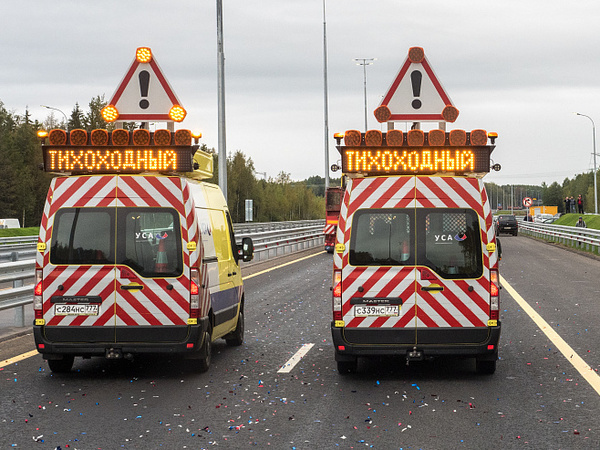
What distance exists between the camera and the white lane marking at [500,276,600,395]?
792 centimetres

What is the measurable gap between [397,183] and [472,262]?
1031 mm

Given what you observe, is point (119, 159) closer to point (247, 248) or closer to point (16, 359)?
point (247, 248)

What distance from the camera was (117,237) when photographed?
8102mm

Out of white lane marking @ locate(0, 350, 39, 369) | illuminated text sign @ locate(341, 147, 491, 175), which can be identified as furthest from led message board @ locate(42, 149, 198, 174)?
white lane marking @ locate(0, 350, 39, 369)

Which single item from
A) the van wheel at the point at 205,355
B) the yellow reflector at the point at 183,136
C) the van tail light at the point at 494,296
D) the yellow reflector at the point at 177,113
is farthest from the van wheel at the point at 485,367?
the yellow reflector at the point at 177,113

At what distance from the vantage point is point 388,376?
8297 mm

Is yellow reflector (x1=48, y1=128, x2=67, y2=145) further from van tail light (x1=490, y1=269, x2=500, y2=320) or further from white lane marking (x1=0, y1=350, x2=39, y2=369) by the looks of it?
van tail light (x1=490, y1=269, x2=500, y2=320)

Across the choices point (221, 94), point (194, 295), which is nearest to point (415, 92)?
point (194, 295)

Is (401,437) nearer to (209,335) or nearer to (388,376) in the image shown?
(388,376)

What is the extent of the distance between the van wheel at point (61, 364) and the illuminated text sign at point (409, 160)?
3.31 metres

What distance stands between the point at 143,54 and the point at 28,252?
1061cm

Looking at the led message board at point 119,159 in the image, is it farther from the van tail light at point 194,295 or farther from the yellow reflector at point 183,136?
the van tail light at point 194,295

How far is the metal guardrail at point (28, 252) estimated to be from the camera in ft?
36.4

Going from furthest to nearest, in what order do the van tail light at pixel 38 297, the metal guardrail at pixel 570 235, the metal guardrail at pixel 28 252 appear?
the metal guardrail at pixel 570 235 → the metal guardrail at pixel 28 252 → the van tail light at pixel 38 297
